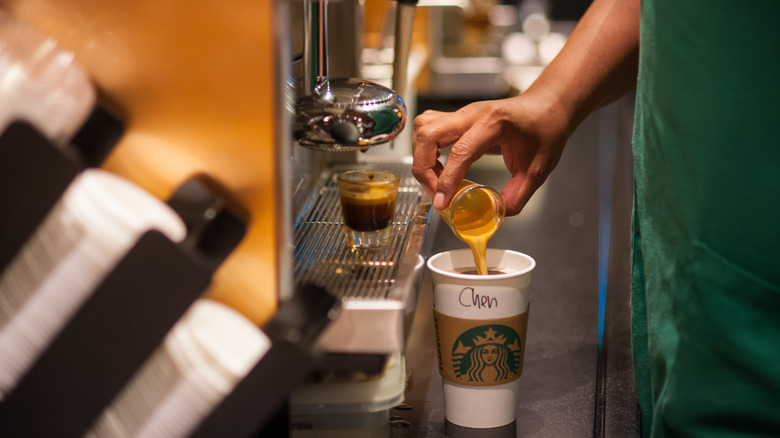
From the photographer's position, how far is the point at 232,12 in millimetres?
651

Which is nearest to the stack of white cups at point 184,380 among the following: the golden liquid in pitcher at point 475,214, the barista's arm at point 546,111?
the golden liquid in pitcher at point 475,214

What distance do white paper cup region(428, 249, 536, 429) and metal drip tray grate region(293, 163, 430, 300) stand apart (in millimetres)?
56

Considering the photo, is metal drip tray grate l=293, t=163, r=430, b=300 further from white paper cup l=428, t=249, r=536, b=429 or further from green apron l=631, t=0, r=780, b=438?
green apron l=631, t=0, r=780, b=438

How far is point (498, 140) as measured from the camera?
3.57 feet

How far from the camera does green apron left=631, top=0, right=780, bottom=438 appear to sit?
718mm

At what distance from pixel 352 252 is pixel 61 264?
35 cm

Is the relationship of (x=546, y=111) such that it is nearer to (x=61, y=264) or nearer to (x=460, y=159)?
(x=460, y=159)

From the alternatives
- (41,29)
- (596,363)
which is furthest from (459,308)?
(41,29)

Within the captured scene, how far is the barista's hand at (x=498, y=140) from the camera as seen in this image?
1020 mm

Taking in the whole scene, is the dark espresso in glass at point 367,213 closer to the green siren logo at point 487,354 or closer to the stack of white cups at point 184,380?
the green siren logo at point 487,354

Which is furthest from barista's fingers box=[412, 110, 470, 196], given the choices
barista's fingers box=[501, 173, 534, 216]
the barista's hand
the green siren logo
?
the green siren logo

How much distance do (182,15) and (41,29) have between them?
121 mm

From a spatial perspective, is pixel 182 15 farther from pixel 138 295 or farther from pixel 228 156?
pixel 138 295

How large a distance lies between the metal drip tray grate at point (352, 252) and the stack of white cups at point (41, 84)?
261mm
